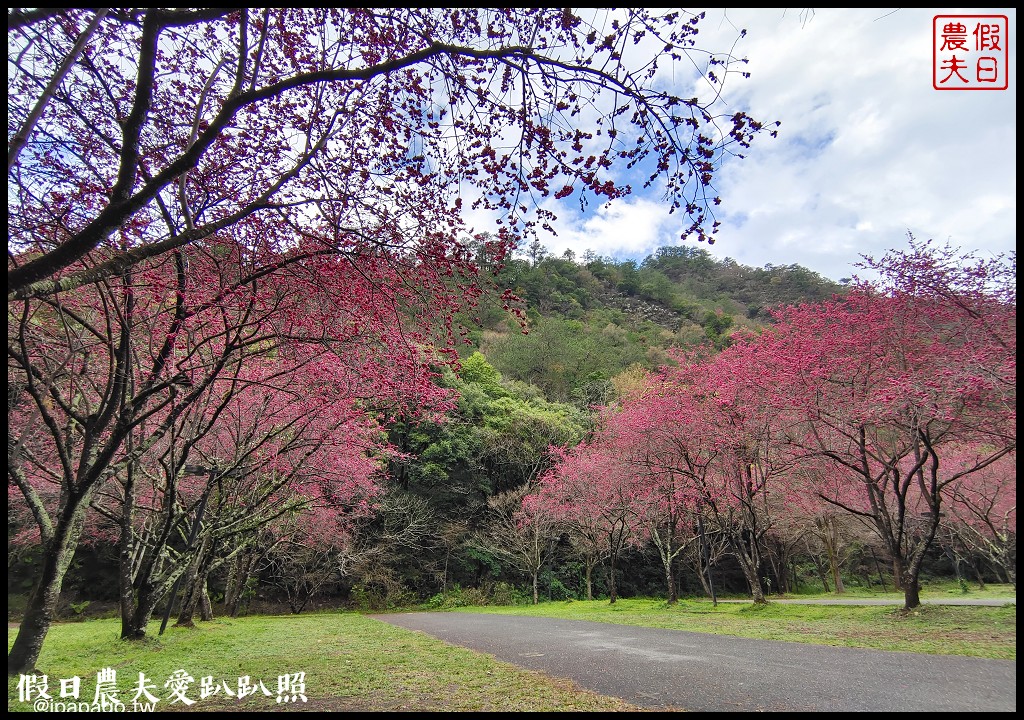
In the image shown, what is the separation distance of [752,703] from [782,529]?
2091 cm

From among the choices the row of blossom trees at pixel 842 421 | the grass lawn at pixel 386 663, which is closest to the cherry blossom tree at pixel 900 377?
the row of blossom trees at pixel 842 421

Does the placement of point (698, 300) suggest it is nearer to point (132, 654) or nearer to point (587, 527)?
point (587, 527)

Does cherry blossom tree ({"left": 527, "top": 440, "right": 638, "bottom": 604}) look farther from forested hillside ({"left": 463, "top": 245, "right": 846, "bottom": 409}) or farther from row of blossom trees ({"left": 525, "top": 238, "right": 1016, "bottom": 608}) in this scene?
forested hillside ({"left": 463, "top": 245, "right": 846, "bottom": 409})

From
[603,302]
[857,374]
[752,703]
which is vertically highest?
[603,302]

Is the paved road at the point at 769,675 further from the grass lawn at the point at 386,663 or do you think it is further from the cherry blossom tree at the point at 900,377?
the cherry blossom tree at the point at 900,377

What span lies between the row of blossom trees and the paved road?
4028 millimetres

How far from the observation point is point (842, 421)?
1009cm

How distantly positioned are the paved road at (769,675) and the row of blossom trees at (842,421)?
4028mm

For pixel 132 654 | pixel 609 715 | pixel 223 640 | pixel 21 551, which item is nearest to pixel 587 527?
pixel 223 640

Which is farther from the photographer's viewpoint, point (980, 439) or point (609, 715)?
point (980, 439)

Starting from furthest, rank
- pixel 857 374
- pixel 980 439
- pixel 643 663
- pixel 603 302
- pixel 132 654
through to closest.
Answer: pixel 603 302 < pixel 857 374 < pixel 980 439 < pixel 132 654 < pixel 643 663

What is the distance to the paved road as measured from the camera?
393 cm

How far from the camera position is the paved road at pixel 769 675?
3.93 m

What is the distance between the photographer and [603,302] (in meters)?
52.2
